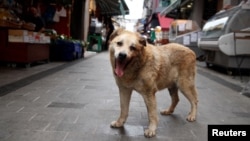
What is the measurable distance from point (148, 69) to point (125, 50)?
1.87 ft

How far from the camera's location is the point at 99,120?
5055 mm

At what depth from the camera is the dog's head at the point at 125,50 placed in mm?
3967

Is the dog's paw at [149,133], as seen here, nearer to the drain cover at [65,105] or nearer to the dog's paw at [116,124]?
the dog's paw at [116,124]

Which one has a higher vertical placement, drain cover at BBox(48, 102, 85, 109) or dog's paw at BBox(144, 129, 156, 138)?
drain cover at BBox(48, 102, 85, 109)

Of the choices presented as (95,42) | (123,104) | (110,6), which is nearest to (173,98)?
(123,104)

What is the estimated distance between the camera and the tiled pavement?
4.36m

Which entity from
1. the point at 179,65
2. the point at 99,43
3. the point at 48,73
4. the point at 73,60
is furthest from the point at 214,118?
the point at 99,43

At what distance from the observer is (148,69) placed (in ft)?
14.4

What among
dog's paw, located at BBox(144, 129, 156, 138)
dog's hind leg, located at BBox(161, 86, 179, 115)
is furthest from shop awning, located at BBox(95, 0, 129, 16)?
dog's paw, located at BBox(144, 129, 156, 138)

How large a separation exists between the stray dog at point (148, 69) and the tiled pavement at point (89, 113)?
0.99 ft

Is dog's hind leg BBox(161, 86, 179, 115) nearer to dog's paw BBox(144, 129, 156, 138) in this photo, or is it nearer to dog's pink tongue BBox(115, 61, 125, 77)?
dog's paw BBox(144, 129, 156, 138)

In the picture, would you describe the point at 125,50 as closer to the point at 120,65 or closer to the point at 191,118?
the point at 120,65

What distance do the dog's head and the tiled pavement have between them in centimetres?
91

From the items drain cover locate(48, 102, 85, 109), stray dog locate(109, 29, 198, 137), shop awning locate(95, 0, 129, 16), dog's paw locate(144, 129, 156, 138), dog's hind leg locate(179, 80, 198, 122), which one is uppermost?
shop awning locate(95, 0, 129, 16)
